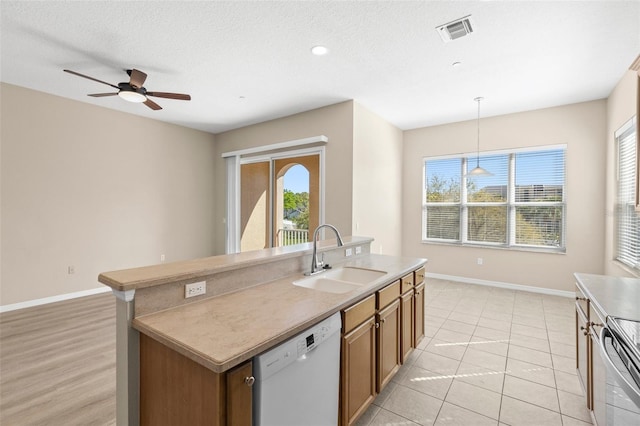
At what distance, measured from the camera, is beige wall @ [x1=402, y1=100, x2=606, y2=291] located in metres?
4.34

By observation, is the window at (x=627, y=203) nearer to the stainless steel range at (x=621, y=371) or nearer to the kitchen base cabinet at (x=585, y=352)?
the kitchen base cabinet at (x=585, y=352)

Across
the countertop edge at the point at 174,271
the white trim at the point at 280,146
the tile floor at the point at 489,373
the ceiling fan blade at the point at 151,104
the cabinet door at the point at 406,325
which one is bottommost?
the tile floor at the point at 489,373

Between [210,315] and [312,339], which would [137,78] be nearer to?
[210,315]

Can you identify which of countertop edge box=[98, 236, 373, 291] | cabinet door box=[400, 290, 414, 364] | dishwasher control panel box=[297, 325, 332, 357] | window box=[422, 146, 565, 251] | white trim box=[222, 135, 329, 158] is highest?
white trim box=[222, 135, 329, 158]

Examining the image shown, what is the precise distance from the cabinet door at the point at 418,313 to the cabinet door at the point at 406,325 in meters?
0.07

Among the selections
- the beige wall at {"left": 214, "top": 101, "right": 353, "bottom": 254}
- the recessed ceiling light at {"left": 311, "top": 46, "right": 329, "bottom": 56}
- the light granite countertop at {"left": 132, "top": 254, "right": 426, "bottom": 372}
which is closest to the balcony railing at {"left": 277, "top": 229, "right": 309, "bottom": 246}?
the beige wall at {"left": 214, "top": 101, "right": 353, "bottom": 254}

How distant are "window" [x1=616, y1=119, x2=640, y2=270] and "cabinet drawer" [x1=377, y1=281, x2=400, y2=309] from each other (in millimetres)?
3049

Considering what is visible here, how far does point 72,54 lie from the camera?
3.12 meters

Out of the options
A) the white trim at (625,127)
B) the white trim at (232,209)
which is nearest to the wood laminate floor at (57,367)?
the white trim at (232,209)

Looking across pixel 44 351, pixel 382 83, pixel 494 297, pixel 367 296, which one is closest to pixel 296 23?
pixel 382 83

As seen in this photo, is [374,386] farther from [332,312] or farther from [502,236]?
[502,236]

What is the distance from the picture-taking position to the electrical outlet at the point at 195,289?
4.91 feet

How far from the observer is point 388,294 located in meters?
2.07

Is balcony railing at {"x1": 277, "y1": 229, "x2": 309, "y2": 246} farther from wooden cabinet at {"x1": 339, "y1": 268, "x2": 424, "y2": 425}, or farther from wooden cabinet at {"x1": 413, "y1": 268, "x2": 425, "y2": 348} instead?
wooden cabinet at {"x1": 339, "y1": 268, "x2": 424, "y2": 425}
